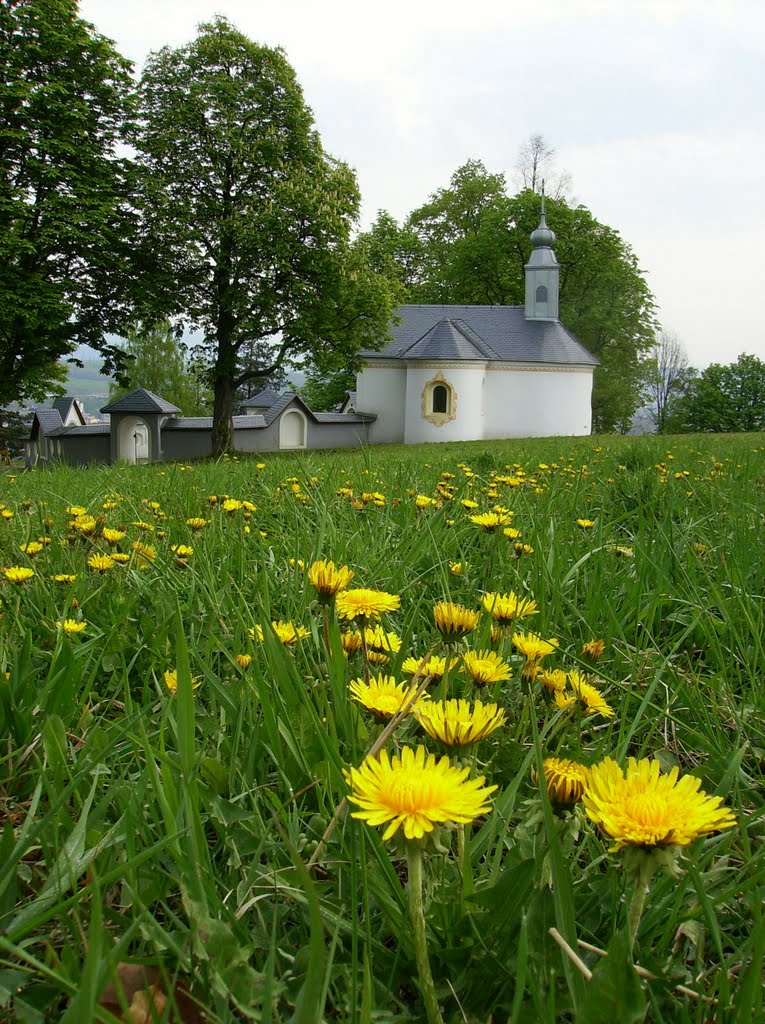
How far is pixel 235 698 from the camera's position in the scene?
1.09 meters

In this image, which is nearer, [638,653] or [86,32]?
[638,653]

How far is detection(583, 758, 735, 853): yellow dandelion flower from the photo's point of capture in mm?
499

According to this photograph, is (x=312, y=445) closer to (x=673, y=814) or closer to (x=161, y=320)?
(x=161, y=320)

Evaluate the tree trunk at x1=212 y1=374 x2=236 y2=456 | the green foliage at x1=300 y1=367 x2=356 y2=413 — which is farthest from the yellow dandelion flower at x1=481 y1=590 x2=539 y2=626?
the green foliage at x1=300 y1=367 x2=356 y2=413

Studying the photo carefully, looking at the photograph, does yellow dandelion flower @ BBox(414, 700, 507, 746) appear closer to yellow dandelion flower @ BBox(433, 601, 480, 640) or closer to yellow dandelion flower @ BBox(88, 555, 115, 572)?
yellow dandelion flower @ BBox(433, 601, 480, 640)

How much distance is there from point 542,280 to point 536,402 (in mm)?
6262

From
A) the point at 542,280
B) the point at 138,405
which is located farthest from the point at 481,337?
the point at 138,405

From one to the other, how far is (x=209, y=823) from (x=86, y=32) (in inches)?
931

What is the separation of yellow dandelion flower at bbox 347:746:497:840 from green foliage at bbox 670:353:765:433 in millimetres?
58424

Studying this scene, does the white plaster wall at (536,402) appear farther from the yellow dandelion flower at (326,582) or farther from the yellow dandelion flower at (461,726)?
the yellow dandelion flower at (461,726)

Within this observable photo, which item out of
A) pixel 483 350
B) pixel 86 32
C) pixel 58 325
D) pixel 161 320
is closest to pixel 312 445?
pixel 483 350

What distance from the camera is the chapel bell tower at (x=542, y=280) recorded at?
3481 cm

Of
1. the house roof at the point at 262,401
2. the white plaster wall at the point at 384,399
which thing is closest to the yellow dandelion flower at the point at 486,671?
the white plaster wall at the point at 384,399

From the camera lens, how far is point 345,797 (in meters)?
0.67
